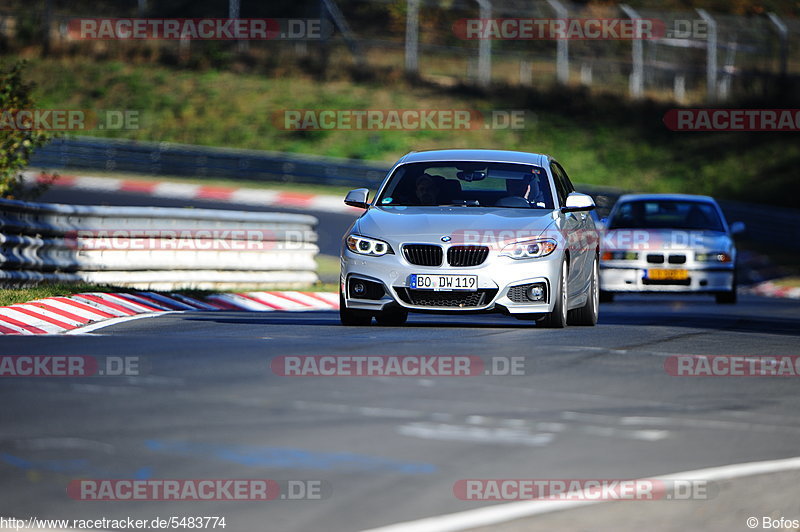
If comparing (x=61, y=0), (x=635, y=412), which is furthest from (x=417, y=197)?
(x=61, y=0)

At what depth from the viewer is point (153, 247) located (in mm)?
18359

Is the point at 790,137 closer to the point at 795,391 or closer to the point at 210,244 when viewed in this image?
the point at 210,244

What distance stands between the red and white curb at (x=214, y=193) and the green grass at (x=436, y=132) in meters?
8.18

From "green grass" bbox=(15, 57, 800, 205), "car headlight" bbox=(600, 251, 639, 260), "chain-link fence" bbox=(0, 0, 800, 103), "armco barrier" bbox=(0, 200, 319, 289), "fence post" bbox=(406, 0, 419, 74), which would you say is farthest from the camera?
"green grass" bbox=(15, 57, 800, 205)

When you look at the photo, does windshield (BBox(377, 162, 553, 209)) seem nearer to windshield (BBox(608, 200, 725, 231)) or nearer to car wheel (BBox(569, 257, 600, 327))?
car wheel (BBox(569, 257, 600, 327))

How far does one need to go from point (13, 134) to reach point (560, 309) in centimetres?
893

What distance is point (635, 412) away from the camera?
7.91 m

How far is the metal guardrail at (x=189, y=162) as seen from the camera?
126 feet

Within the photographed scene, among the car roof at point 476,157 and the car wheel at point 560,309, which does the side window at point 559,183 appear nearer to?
the car roof at point 476,157

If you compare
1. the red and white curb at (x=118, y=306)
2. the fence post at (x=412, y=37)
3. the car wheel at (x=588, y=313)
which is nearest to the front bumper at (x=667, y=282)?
the red and white curb at (x=118, y=306)

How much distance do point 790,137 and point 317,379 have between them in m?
40.4

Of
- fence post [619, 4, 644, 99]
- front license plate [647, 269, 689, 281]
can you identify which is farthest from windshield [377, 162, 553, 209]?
fence post [619, 4, 644, 99]

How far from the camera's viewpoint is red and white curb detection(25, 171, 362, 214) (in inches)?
1382

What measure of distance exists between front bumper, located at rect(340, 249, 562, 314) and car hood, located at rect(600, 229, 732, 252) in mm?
8416
